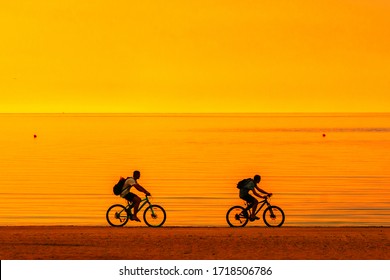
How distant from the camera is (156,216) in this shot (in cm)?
2636

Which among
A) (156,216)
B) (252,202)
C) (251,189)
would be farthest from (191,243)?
(156,216)

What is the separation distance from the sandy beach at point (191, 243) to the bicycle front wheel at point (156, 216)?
2334mm

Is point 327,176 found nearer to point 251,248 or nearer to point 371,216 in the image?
point 371,216

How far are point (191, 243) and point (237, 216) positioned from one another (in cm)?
618

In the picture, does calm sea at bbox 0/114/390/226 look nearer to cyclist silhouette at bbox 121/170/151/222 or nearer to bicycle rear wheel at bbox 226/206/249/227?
bicycle rear wheel at bbox 226/206/249/227

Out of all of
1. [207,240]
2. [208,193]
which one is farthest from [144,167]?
[207,240]

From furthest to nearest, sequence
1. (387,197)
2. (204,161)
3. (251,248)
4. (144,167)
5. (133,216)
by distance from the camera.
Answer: (204,161) < (144,167) < (387,197) < (133,216) < (251,248)

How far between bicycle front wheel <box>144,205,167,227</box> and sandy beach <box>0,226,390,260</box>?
2334mm

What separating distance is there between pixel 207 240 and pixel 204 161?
5343 cm

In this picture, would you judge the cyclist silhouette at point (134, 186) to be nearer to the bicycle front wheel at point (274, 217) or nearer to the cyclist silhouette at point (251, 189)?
the cyclist silhouette at point (251, 189)

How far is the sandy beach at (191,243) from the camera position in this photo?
62.4 feet

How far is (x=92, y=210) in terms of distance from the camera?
1433 inches

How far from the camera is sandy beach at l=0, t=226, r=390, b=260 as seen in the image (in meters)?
19.0

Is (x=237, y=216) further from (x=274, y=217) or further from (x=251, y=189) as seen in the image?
(x=251, y=189)
